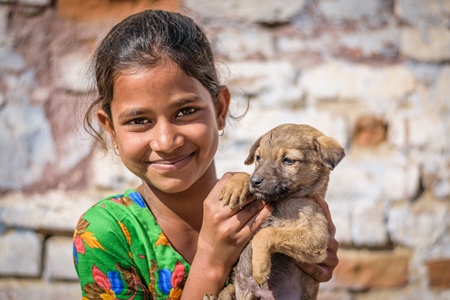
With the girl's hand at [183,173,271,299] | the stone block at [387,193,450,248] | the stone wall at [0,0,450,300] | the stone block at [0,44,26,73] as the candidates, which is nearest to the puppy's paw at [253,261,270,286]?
the girl's hand at [183,173,271,299]

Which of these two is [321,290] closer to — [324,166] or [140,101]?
[324,166]

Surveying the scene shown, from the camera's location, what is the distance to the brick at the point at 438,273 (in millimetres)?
4199

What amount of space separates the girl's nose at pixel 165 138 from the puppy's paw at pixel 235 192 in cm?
31

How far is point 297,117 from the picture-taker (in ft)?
14.0

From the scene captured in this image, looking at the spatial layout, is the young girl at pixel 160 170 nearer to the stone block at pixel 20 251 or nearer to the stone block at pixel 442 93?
the stone block at pixel 20 251

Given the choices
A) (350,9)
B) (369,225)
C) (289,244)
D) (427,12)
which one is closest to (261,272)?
(289,244)

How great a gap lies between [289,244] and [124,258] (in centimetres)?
88

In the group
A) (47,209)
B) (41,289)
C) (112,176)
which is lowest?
(41,289)

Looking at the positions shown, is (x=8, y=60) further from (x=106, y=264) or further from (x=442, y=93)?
(x=442, y=93)

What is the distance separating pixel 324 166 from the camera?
3096mm

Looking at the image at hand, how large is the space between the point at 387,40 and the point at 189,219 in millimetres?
2045

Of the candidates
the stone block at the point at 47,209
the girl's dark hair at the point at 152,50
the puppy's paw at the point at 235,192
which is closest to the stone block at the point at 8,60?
the stone block at the point at 47,209

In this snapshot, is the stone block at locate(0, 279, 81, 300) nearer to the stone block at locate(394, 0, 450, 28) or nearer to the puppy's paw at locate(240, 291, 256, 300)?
the puppy's paw at locate(240, 291, 256, 300)

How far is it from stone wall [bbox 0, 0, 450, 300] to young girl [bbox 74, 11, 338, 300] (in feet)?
3.65
